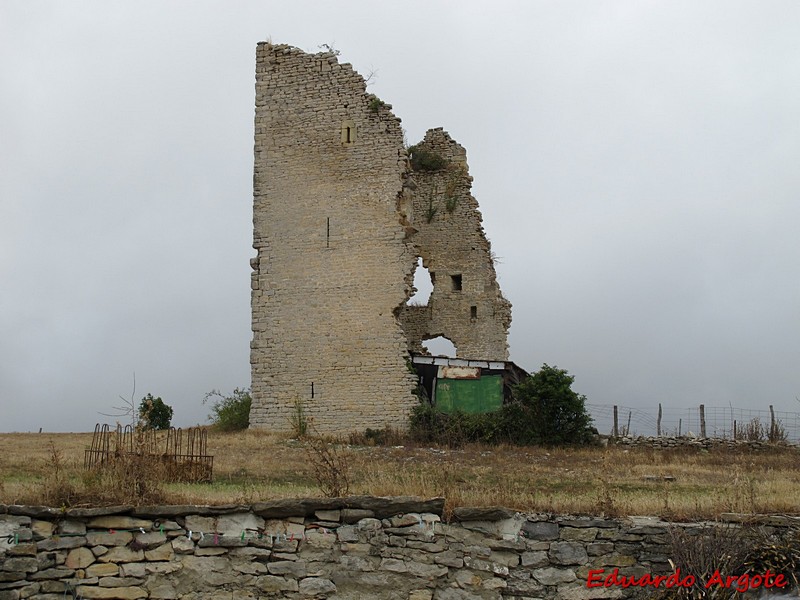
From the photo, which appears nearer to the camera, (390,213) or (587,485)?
(587,485)

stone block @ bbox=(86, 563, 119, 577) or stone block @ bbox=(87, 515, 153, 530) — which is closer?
stone block @ bbox=(86, 563, 119, 577)

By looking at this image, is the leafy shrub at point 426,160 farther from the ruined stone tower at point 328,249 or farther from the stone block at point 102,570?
the stone block at point 102,570

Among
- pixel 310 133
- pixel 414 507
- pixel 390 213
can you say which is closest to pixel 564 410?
pixel 390 213

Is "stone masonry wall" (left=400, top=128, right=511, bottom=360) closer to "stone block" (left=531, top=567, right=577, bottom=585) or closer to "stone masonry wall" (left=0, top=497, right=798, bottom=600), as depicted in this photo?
"stone masonry wall" (left=0, top=497, right=798, bottom=600)

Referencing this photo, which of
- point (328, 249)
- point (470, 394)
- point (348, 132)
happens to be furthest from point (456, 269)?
point (348, 132)

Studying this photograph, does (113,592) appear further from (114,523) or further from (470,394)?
(470,394)

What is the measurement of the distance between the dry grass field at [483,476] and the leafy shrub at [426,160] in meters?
10.0

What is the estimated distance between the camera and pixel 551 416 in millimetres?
19438

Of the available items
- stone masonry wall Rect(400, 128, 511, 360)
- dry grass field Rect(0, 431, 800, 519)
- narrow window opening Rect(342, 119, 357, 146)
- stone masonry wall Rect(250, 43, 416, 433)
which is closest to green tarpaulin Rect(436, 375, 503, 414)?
stone masonry wall Rect(250, 43, 416, 433)

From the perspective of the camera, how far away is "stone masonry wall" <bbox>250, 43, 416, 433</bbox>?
2141cm

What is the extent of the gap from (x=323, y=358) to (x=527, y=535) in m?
13.0

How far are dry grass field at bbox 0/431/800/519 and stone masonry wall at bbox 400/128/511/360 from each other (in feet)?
22.7

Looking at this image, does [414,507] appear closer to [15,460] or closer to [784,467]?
[15,460]

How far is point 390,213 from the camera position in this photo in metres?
21.8
